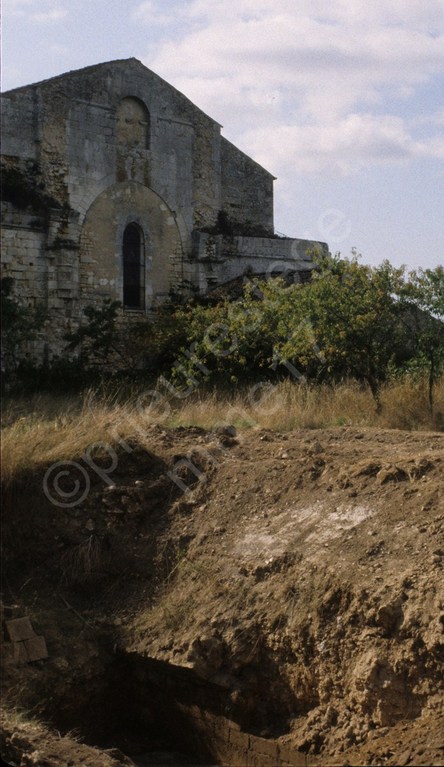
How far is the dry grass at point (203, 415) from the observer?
11797 mm

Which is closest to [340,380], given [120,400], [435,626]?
[120,400]

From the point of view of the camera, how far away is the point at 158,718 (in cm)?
991

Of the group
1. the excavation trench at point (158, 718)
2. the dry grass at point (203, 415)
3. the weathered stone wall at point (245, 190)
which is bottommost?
the excavation trench at point (158, 718)

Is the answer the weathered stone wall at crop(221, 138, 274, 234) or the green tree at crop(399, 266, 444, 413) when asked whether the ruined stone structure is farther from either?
the green tree at crop(399, 266, 444, 413)

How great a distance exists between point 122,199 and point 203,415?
31.4 ft

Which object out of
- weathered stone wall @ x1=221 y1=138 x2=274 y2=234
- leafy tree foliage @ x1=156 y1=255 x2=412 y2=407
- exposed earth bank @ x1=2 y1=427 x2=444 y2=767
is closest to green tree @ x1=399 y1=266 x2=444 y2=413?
leafy tree foliage @ x1=156 y1=255 x2=412 y2=407

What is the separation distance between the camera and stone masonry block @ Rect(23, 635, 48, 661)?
32.1ft

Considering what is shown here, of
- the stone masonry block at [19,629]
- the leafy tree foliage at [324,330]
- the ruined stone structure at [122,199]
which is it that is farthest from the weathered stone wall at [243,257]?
the stone masonry block at [19,629]

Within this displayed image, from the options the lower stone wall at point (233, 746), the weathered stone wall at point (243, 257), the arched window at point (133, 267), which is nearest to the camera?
the lower stone wall at point (233, 746)

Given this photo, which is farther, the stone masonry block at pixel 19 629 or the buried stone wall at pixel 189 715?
the stone masonry block at pixel 19 629

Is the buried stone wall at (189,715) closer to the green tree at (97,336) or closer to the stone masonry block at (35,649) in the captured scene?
the stone masonry block at (35,649)

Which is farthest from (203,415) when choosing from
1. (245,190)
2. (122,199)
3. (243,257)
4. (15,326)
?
(245,190)

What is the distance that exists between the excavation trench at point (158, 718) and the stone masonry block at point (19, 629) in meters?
0.89

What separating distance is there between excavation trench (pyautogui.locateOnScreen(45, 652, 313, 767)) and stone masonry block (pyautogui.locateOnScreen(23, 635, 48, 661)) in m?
0.61
